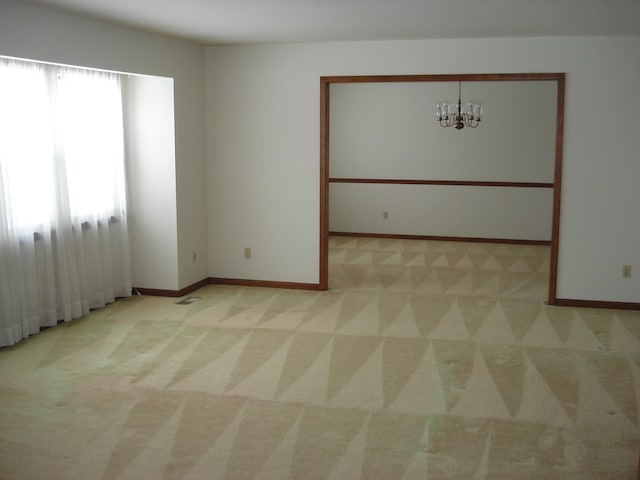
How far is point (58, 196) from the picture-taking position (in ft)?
17.4

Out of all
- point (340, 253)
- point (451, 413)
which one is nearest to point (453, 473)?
point (451, 413)

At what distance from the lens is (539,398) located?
4.01m

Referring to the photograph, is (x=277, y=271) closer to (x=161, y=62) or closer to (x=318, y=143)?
(x=318, y=143)

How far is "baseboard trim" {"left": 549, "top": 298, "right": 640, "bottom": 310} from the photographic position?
6020 mm

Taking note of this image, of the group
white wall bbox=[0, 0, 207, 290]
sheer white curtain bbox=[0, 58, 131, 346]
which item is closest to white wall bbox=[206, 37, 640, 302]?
white wall bbox=[0, 0, 207, 290]

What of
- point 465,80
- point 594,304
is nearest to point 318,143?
point 465,80

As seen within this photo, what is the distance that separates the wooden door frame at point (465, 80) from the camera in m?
5.97

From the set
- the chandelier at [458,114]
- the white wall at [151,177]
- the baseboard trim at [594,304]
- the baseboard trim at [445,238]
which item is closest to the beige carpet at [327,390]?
the baseboard trim at [594,304]

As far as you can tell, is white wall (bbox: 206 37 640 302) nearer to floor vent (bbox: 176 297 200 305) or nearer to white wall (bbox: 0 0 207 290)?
white wall (bbox: 0 0 207 290)

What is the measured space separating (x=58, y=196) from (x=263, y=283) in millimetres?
2269

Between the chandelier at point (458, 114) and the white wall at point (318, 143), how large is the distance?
3061 millimetres

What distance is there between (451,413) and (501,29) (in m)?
3.25

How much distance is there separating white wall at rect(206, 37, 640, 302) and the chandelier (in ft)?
10.0

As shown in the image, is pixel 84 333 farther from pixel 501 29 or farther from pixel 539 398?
pixel 501 29
